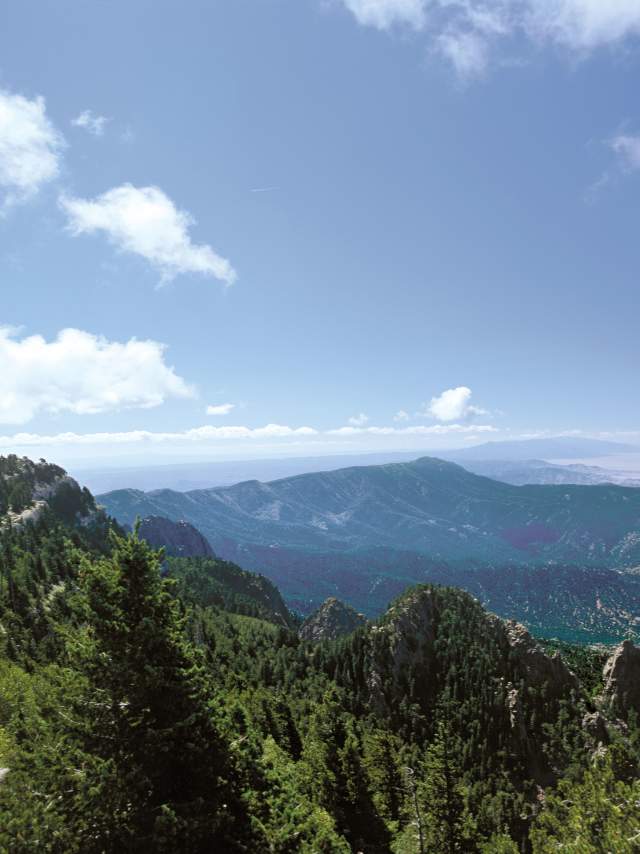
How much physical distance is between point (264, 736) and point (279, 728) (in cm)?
452

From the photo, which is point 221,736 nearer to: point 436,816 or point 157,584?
point 157,584

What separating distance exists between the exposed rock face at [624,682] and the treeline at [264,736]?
7233 millimetres

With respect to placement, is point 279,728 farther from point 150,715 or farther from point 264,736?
point 150,715

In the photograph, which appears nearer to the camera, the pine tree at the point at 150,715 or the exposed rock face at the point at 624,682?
the pine tree at the point at 150,715

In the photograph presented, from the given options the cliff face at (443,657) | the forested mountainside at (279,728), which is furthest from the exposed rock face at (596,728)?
the cliff face at (443,657)

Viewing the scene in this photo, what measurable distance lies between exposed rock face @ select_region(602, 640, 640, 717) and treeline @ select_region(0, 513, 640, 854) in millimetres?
7233

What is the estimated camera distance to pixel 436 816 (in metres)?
61.2

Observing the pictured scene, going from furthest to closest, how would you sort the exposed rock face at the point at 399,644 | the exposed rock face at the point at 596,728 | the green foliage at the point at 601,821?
the exposed rock face at the point at 399,644 → the exposed rock face at the point at 596,728 → the green foliage at the point at 601,821

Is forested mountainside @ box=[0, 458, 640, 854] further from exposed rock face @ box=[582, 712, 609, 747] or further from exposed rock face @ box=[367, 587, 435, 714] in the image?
exposed rock face @ box=[367, 587, 435, 714]

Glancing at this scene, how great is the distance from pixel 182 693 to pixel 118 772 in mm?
3870

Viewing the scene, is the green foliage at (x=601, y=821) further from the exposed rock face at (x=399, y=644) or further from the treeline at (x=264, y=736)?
the exposed rock face at (x=399, y=644)

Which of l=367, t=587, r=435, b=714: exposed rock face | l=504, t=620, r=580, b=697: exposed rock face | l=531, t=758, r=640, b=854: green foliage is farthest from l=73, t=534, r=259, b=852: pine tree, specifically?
l=504, t=620, r=580, b=697: exposed rock face

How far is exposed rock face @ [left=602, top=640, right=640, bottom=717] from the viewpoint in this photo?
393 ft

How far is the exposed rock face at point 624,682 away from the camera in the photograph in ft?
393
